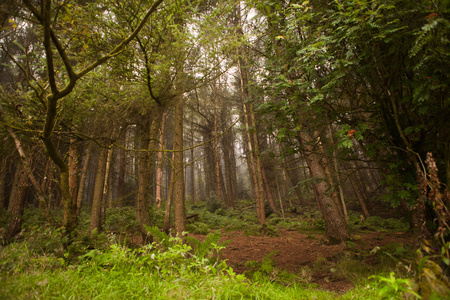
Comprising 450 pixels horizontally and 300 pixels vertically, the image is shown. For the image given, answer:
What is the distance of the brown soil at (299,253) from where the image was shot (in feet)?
14.1

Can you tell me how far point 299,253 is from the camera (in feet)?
20.7

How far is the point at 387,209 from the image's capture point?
46.1 feet

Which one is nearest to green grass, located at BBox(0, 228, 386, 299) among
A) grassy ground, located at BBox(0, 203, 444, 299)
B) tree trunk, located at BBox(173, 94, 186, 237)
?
grassy ground, located at BBox(0, 203, 444, 299)

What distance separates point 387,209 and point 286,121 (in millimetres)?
15022

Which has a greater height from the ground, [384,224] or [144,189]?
[144,189]

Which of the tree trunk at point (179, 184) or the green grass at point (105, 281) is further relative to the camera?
the tree trunk at point (179, 184)

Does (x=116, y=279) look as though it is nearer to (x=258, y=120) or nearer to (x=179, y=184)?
(x=258, y=120)

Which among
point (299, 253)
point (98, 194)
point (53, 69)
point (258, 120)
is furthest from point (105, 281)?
point (299, 253)

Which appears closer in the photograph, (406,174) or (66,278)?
(66,278)

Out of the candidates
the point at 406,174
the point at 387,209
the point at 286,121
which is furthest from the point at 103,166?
the point at 387,209

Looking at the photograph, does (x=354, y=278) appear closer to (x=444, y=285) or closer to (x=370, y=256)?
(x=370, y=256)

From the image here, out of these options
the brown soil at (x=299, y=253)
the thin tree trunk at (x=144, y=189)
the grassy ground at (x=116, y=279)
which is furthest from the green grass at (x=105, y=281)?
the thin tree trunk at (x=144, y=189)

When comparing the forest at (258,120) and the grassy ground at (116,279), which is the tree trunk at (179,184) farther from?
the grassy ground at (116,279)

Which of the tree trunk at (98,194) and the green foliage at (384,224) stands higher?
the tree trunk at (98,194)
